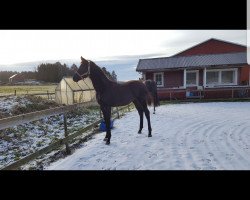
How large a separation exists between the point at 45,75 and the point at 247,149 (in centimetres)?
7016

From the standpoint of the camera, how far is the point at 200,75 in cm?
2150

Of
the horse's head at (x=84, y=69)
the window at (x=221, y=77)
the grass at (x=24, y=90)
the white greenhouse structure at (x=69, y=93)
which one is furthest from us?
the grass at (x=24, y=90)

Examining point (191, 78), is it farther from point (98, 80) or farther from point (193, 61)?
point (98, 80)

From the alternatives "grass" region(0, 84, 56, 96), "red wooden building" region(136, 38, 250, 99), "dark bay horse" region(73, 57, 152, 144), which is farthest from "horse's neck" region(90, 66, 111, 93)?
"grass" region(0, 84, 56, 96)

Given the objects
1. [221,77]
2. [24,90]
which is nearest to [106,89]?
[221,77]

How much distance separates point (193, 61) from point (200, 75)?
63.7 inches

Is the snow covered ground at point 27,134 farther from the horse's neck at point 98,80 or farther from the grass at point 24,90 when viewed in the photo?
the grass at point 24,90

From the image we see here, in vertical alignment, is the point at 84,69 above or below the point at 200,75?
below

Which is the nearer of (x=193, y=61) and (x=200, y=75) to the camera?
(x=200, y=75)

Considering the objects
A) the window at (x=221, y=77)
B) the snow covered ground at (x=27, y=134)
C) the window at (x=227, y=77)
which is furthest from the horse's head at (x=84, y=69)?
the window at (x=227, y=77)

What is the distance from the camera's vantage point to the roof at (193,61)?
804 inches

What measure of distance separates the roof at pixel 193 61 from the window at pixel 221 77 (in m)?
1.01

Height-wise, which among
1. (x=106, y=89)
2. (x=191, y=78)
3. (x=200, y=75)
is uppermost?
(x=200, y=75)

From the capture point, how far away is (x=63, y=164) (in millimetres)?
4668
